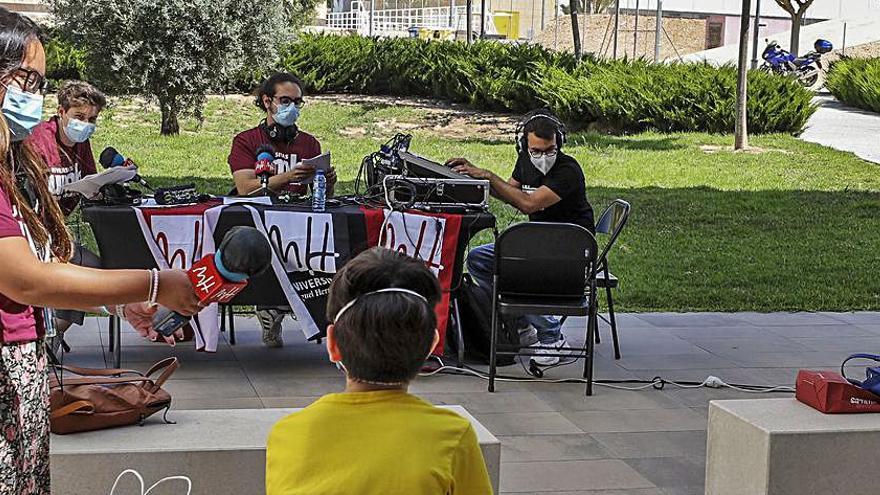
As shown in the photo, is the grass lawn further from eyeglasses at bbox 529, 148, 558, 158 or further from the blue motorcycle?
the blue motorcycle

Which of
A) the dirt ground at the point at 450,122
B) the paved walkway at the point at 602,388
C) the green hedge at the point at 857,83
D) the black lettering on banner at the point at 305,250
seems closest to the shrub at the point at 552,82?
the dirt ground at the point at 450,122

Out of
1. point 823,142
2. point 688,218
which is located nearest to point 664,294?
point 688,218

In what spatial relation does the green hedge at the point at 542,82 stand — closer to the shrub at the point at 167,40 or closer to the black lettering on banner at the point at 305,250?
the shrub at the point at 167,40

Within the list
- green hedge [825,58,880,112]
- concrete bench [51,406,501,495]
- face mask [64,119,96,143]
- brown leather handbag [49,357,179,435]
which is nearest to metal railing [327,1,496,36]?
green hedge [825,58,880,112]

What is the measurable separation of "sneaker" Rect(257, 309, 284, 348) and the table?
20.3 inches

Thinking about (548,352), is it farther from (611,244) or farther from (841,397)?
(841,397)

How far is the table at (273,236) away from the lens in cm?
616

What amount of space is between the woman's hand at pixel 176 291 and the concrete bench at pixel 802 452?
91.8 inches

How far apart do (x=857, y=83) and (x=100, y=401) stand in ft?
79.3

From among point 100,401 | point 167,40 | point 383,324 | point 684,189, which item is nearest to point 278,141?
point 100,401

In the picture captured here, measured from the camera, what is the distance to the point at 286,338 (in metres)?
7.30

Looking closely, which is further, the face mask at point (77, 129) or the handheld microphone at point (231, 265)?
the face mask at point (77, 129)

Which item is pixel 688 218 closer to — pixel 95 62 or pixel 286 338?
pixel 286 338

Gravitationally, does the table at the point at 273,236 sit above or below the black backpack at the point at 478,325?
above
